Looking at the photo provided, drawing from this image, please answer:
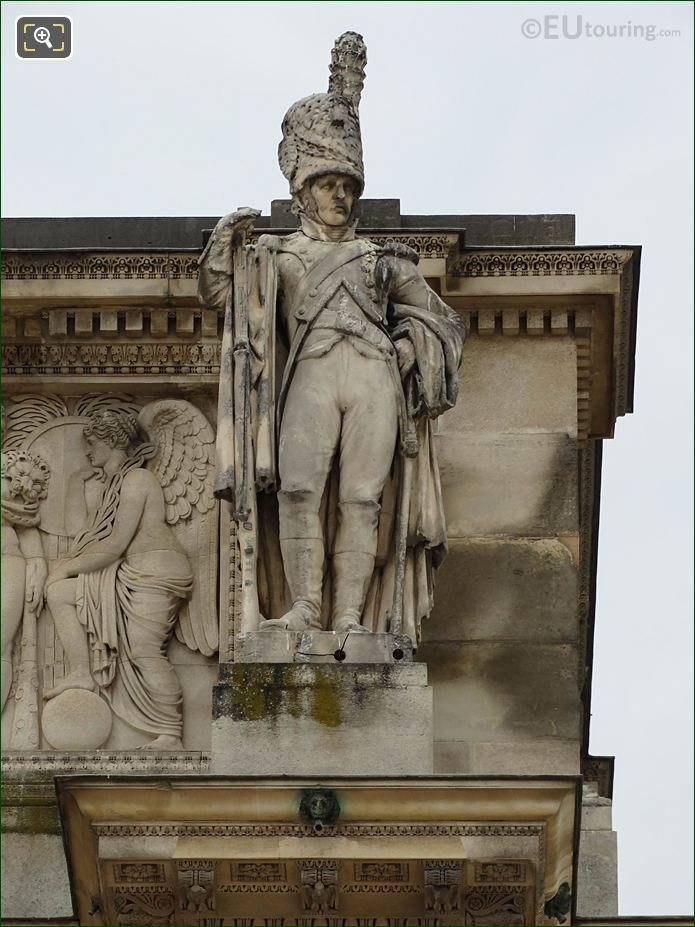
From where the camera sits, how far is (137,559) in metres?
26.7

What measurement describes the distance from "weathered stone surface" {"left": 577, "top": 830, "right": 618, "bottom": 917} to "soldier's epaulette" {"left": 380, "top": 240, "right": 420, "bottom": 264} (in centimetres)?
373

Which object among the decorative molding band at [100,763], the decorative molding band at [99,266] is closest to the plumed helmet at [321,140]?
the decorative molding band at [99,266]

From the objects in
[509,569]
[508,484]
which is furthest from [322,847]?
[508,484]

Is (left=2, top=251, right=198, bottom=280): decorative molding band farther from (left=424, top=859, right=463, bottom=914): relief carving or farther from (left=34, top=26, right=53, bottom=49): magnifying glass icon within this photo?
(left=424, top=859, right=463, bottom=914): relief carving

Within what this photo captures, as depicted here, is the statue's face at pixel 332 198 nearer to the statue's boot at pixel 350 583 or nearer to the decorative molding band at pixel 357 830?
the statue's boot at pixel 350 583

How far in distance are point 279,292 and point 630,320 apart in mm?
2844

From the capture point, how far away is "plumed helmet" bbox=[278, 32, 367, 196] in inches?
1019

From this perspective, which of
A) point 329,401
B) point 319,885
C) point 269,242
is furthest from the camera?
point 269,242

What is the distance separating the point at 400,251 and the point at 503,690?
277cm

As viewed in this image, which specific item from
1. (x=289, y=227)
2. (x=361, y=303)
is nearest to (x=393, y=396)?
(x=361, y=303)

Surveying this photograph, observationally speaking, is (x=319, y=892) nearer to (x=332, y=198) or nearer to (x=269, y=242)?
(x=269, y=242)

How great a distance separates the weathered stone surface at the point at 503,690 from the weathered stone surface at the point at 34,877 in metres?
2.45

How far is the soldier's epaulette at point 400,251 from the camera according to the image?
84.9 feet

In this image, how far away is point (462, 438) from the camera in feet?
88.8
